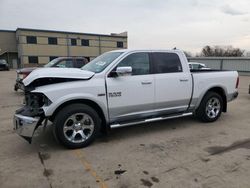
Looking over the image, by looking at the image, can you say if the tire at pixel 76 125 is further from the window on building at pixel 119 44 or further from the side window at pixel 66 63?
the window on building at pixel 119 44

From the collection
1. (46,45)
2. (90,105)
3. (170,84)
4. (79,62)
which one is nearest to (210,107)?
(170,84)

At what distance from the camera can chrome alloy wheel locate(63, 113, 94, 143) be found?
4.59 metres

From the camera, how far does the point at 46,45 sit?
47.5 meters

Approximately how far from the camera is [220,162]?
404 cm

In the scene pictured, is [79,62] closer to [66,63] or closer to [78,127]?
[66,63]

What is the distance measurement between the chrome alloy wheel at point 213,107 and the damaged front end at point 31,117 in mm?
4070

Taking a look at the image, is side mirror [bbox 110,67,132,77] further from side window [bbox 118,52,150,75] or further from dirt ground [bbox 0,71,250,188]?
dirt ground [bbox 0,71,250,188]

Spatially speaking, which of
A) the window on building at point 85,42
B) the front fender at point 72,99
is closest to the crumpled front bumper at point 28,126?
the front fender at point 72,99

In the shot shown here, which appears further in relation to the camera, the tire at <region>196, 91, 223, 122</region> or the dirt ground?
the tire at <region>196, 91, 223, 122</region>

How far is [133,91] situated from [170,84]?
99 cm

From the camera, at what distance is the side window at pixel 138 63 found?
5191 millimetres

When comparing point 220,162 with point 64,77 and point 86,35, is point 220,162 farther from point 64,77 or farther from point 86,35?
point 86,35

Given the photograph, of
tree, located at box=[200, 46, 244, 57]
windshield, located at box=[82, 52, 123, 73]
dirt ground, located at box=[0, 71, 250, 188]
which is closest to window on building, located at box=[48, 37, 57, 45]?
tree, located at box=[200, 46, 244, 57]

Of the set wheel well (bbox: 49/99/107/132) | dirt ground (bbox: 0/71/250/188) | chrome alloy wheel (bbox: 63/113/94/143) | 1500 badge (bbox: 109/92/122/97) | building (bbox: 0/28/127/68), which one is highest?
building (bbox: 0/28/127/68)
